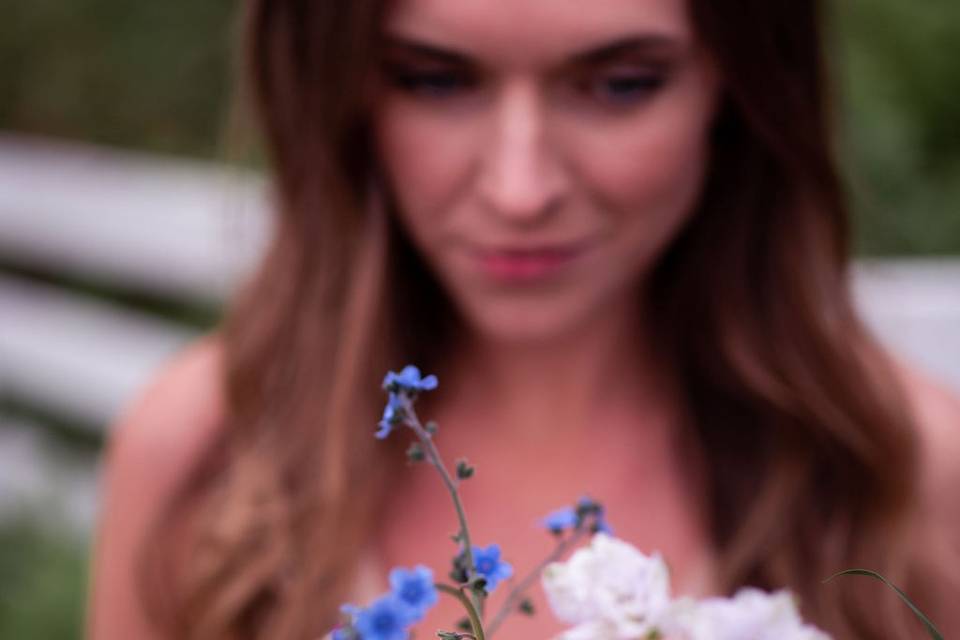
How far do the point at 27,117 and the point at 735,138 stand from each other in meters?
5.11

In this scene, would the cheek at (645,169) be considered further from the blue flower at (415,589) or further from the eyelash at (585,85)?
the blue flower at (415,589)

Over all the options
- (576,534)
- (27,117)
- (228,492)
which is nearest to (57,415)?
(27,117)

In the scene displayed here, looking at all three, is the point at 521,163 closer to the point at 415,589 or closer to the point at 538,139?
the point at 538,139

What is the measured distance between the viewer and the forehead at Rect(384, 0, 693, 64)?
1.17 meters

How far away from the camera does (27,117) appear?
5902 millimetres

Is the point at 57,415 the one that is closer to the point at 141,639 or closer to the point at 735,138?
the point at 141,639

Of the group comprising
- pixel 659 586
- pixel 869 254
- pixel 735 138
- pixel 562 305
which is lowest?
pixel 659 586

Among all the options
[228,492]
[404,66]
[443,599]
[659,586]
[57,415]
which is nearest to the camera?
[659,586]

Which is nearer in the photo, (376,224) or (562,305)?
(562,305)

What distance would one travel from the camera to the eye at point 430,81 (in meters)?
1.25

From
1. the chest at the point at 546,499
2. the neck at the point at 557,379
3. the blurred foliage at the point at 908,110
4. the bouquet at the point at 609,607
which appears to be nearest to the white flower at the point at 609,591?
the bouquet at the point at 609,607

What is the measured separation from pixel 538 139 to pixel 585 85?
92 mm

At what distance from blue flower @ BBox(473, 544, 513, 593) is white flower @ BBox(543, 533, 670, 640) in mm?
19

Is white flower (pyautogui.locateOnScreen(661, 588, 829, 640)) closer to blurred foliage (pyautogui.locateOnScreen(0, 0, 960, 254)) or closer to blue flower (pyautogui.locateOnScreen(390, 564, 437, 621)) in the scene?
blue flower (pyautogui.locateOnScreen(390, 564, 437, 621))
